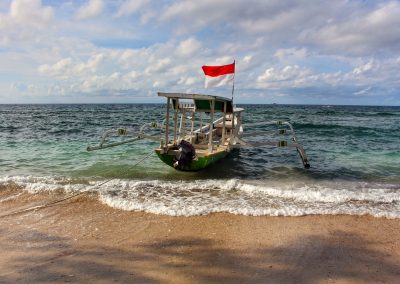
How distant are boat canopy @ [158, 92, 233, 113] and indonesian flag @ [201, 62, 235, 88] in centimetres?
75

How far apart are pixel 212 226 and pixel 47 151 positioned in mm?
10957

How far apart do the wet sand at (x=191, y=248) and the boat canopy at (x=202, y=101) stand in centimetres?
382

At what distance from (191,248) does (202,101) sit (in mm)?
5863

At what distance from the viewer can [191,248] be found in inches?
218

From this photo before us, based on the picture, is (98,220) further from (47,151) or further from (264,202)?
(47,151)

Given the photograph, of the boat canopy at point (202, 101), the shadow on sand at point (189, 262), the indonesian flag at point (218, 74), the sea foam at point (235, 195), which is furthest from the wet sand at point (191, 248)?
the indonesian flag at point (218, 74)

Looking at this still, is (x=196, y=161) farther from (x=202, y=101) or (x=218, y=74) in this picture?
(x=218, y=74)

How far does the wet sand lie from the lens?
Answer: 4726mm

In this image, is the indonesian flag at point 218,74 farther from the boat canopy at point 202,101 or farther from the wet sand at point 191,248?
the wet sand at point 191,248

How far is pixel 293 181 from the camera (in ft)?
34.5

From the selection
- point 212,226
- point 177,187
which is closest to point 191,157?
point 177,187

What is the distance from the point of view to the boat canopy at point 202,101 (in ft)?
32.1

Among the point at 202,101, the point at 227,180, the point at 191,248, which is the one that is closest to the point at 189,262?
the point at 191,248

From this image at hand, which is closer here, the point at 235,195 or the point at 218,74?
the point at 235,195
